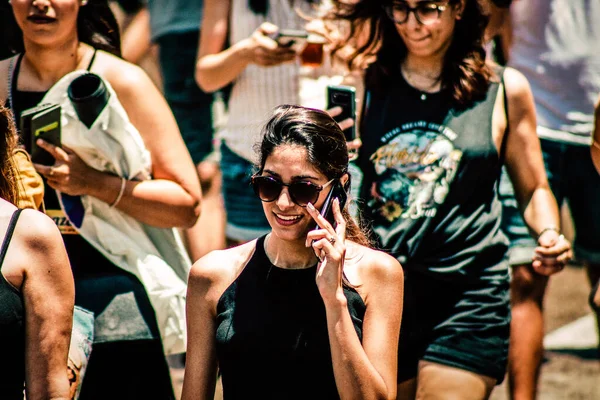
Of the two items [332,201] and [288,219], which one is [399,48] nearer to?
[332,201]

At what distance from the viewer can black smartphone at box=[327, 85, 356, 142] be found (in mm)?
3984

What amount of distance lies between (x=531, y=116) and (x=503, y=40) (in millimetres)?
1280

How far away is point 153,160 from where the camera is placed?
386cm

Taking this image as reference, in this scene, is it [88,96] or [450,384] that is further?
[450,384]

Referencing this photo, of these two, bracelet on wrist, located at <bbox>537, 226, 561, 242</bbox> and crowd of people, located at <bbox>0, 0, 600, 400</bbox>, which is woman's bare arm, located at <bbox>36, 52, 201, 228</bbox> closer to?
crowd of people, located at <bbox>0, 0, 600, 400</bbox>

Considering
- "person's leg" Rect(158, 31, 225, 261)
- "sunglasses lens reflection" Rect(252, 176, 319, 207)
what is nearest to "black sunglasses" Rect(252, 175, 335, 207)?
"sunglasses lens reflection" Rect(252, 176, 319, 207)

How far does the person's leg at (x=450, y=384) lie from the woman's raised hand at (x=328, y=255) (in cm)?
111

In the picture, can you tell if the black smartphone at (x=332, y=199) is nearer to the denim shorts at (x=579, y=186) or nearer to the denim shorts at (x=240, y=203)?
the denim shorts at (x=240, y=203)

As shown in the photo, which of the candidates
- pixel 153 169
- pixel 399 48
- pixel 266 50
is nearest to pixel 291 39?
pixel 266 50

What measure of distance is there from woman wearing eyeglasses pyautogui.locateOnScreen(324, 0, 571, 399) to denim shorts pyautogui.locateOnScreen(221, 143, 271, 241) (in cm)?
125

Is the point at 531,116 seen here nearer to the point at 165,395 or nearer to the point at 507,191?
the point at 507,191

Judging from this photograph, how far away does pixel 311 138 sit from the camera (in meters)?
3.15

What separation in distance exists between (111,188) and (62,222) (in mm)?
225

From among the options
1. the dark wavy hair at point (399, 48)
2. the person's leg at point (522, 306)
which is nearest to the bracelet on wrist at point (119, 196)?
the dark wavy hair at point (399, 48)
